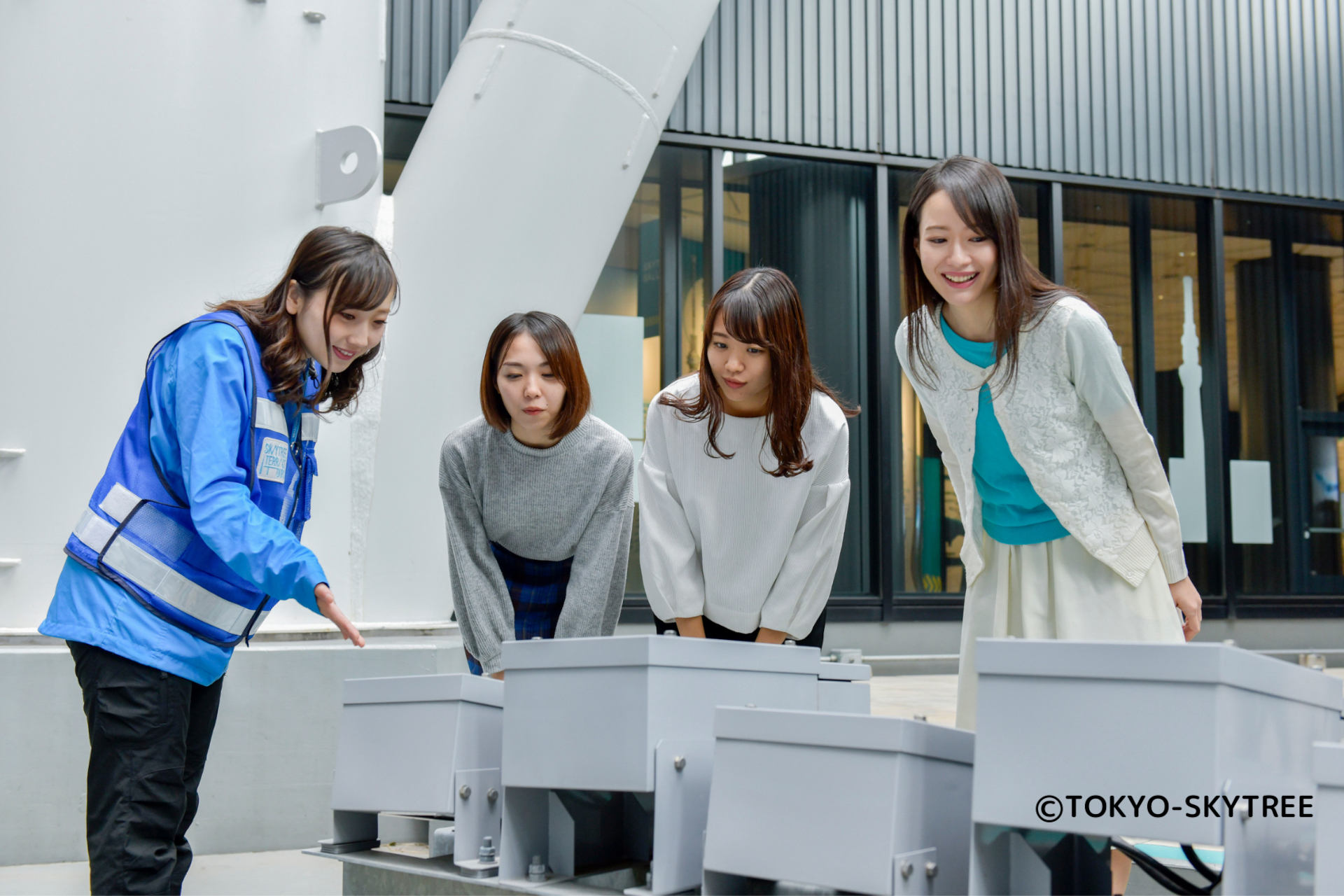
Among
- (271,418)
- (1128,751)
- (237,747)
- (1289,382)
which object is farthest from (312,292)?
(1289,382)

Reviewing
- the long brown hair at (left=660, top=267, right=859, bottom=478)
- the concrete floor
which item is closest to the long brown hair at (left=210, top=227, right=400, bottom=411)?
the long brown hair at (left=660, top=267, right=859, bottom=478)

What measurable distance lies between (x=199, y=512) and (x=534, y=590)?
0.91 metres

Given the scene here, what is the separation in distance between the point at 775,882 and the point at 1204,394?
8292mm

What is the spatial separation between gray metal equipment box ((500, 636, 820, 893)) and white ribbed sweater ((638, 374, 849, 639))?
1.92 ft

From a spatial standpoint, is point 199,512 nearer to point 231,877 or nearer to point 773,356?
point 773,356

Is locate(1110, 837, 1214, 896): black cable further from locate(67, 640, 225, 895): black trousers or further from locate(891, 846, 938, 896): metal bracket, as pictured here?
locate(67, 640, 225, 895): black trousers

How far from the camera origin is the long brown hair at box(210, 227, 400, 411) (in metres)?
1.94

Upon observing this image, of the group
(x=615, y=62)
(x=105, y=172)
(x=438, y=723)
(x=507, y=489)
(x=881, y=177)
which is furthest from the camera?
(x=881, y=177)

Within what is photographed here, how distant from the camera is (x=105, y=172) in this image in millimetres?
3223

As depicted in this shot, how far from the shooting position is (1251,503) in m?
8.62

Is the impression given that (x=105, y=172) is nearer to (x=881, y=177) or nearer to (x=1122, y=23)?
(x=881, y=177)

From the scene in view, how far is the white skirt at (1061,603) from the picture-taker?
1.81 m

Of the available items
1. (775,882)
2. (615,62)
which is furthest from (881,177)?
(775,882)

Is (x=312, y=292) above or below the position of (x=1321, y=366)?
below
